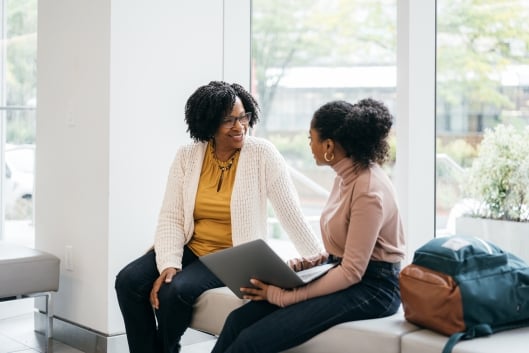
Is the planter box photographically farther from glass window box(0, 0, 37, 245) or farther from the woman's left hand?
glass window box(0, 0, 37, 245)

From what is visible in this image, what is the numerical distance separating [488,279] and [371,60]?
1708 millimetres

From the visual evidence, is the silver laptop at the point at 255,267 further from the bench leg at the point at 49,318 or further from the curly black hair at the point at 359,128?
the bench leg at the point at 49,318

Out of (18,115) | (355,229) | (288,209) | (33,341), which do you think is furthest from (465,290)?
(18,115)

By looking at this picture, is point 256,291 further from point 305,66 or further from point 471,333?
point 305,66

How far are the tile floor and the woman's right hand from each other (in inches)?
32.4

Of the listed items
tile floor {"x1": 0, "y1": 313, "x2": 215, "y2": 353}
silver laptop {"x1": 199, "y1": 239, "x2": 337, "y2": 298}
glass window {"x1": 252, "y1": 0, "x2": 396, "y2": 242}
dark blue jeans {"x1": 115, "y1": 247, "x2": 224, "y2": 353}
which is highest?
glass window {"x1": 252, "y1": 0, "x2": 396, "y2": 242}

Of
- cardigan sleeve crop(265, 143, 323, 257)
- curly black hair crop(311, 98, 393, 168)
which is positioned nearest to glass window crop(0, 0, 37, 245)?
cardigan sleeve crop(265, 143, 323, 257)

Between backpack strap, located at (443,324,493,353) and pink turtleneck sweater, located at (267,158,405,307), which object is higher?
pink turtleneck sweater, located at (267,158,405,307)

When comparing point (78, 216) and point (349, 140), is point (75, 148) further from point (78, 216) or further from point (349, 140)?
point (349, 140)

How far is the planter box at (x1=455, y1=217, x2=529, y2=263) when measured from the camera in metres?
2.94

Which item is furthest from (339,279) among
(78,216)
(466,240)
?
(78,216)

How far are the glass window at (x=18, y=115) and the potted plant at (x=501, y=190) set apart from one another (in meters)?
2.86

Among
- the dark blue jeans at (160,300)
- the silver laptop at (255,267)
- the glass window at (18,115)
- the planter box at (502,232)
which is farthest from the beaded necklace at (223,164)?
the glass window at (18,115)

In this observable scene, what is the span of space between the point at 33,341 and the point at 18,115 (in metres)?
1.65
